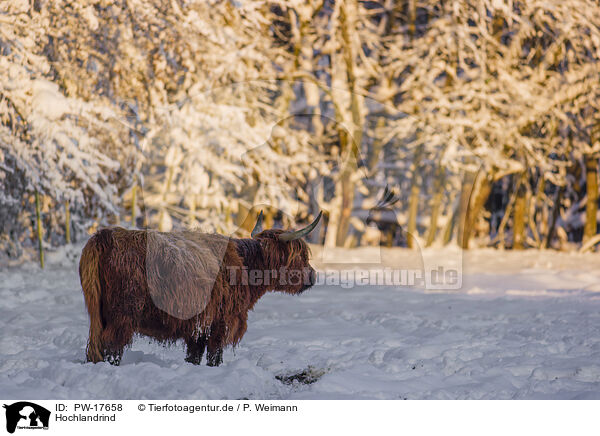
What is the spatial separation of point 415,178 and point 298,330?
397 inches

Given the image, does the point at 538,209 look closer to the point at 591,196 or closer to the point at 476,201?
the point at 591,196

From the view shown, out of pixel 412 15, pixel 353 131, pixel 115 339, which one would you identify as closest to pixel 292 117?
pixel 353 131

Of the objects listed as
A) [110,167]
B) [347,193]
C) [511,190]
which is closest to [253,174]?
[110,167]

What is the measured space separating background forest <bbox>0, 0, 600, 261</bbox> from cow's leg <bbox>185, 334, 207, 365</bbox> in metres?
4.47

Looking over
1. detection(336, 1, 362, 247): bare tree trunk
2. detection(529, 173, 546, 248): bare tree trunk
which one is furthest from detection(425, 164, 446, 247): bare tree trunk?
detection(529, 173, 546, 248): bare tree trunk

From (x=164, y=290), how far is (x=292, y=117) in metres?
11.0

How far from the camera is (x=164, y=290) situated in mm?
4340

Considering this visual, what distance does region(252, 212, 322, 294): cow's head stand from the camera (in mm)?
4984

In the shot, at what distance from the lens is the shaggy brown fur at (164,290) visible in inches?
167

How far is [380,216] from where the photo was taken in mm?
18406

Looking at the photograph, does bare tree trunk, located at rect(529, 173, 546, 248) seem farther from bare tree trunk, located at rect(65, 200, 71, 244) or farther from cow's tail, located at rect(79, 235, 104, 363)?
cow's tail, located at rect(79, 235, 104, 363)
